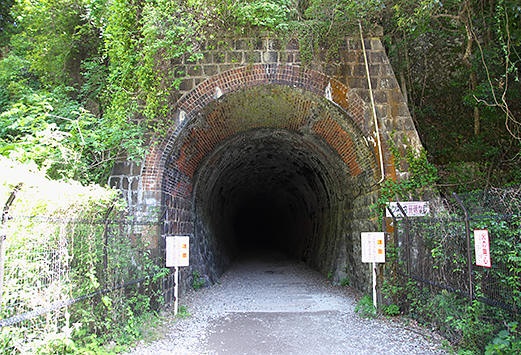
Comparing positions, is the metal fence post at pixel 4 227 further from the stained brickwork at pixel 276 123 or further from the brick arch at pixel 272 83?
the brick arch at pixel 272 83

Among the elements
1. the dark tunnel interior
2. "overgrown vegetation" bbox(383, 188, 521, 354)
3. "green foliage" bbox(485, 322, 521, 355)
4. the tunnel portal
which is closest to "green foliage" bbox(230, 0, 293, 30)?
the tunnel portal

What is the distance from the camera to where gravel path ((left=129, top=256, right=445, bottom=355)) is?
19.4ft

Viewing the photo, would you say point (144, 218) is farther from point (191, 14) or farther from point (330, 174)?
point (330, 174)

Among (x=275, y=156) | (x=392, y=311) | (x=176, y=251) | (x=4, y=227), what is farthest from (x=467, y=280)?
(x=275, y=156)

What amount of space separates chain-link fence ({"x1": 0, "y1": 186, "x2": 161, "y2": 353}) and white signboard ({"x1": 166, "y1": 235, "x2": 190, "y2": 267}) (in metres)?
0.76

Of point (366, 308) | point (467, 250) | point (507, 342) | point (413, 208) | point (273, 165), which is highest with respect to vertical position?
point (273, 165)

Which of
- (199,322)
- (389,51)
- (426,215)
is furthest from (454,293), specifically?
(389,51)

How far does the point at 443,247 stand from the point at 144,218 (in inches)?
206

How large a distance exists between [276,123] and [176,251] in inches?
169

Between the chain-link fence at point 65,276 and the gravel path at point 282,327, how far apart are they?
0.85 meters

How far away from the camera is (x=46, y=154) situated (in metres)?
7.10

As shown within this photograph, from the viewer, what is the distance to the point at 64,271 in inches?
194

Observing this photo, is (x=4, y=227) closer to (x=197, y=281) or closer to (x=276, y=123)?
(x=197, y=281)

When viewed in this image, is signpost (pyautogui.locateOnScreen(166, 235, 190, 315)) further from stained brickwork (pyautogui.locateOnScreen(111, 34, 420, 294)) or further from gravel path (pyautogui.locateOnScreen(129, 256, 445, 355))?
gravel path (pyautogui.locateOnScreen(129, 256, 445, 355))
